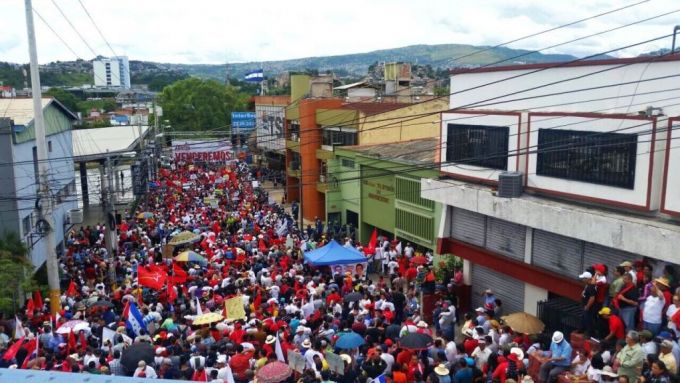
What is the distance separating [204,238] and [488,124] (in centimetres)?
1292

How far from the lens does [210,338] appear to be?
12602 mm

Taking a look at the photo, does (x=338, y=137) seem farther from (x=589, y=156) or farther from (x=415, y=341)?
(x=415, y=341)

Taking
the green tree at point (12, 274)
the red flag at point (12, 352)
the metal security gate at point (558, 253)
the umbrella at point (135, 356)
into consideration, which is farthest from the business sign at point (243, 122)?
the umbrella at point (135, 356)

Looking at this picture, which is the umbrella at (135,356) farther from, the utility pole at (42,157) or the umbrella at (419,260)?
the umbrella at (419,260)

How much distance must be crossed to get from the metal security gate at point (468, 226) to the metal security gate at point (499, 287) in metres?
0.89

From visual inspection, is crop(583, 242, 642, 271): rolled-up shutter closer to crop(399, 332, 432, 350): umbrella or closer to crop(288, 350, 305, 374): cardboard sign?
crop(399, 332, 432, 350): umbrella

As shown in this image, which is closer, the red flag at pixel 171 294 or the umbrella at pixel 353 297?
the umbrella at pixel 353 297

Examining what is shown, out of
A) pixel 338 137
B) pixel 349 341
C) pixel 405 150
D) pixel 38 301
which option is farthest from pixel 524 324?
pixel 338 137

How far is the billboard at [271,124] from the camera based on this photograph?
156 feet

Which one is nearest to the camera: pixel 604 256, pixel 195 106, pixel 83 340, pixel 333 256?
pixel 83 340

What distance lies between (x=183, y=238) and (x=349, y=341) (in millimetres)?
13528

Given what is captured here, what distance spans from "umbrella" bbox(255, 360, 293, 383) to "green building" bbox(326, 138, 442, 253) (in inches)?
423

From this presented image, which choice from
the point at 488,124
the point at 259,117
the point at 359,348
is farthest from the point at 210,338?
the point at 259,117

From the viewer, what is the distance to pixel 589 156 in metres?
13.8
